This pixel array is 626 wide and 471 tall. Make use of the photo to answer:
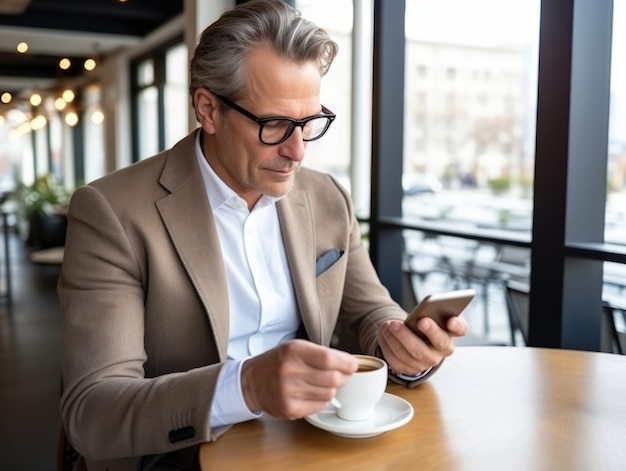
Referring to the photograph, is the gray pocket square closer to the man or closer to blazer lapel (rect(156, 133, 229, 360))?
the man

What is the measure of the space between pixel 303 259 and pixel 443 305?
1.60 feet

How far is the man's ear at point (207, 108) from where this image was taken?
1438mm

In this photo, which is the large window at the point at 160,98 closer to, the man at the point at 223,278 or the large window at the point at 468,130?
the large window at the point at 468,130

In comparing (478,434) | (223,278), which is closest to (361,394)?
(478,434)

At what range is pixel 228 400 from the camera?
1.05 meters

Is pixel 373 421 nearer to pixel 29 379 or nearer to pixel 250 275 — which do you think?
pixel 250 275

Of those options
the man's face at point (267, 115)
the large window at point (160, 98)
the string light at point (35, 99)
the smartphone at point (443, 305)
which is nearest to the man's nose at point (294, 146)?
the man's face at point (267, 115)

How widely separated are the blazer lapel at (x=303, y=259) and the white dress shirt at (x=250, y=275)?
35 millimetres

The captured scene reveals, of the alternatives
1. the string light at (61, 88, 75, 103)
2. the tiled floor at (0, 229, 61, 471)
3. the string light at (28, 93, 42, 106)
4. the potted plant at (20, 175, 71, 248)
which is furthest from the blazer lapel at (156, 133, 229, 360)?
the string light at (28, 93, 42, 106)

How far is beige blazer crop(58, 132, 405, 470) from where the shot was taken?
42.6 inches

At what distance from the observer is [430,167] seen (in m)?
10.7

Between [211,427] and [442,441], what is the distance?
0.37 metres

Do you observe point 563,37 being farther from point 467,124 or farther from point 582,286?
point 467,124

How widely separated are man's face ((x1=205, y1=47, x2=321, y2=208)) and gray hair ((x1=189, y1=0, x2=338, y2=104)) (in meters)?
0.02
